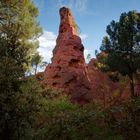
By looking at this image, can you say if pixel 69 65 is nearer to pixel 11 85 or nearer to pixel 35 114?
pixel 35 114

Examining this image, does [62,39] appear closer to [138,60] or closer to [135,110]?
[138,60]

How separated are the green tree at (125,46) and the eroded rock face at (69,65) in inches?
135

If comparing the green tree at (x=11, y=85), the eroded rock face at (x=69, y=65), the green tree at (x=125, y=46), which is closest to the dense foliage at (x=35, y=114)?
the green tree at (x=11, y=85)

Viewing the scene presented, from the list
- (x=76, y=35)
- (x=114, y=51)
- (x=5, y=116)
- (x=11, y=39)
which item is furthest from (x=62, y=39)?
(x=5, y=116)

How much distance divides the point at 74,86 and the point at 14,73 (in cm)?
2224

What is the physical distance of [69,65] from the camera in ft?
113

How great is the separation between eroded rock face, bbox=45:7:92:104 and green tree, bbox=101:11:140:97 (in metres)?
3.42

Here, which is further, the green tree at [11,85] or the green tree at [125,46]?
the green tree at [125,46]

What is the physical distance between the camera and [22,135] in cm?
1066

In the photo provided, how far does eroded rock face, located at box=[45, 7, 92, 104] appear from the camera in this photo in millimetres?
32875

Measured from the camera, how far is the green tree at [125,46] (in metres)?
35.6

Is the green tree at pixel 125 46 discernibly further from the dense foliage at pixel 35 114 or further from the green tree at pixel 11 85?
the green tree at pixel 11 85

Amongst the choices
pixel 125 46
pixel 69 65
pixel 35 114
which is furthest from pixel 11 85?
pixel 125 46

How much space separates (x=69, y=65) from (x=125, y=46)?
6.88 meters
